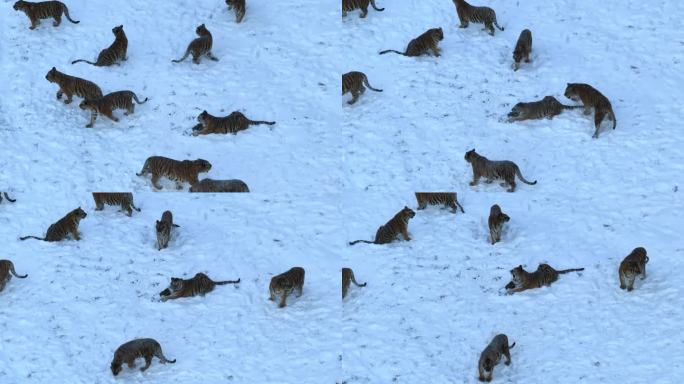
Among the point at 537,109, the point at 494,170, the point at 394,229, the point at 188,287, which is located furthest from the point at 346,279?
the point at 537,109

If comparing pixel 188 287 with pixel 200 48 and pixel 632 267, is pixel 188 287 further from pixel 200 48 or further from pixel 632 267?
pixel 632 267

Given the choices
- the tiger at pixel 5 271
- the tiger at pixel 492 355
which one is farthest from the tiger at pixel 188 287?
the tiger at pixel 492 355

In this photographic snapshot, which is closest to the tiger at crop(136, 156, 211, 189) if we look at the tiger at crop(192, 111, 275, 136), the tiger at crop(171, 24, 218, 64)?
the tiger at crop(192, 111, 275, 136)

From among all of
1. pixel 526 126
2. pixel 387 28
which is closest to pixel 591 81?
pixel 526 126

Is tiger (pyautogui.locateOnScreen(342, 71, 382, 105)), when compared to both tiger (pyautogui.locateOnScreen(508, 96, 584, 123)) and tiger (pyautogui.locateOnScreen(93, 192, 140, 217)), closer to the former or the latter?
tiger (pyautogui.locateOnScreen(508, 96, 584, 123))

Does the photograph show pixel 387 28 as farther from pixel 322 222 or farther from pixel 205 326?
pixel 205 326

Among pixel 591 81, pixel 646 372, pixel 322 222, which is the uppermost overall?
pixel 591 81
